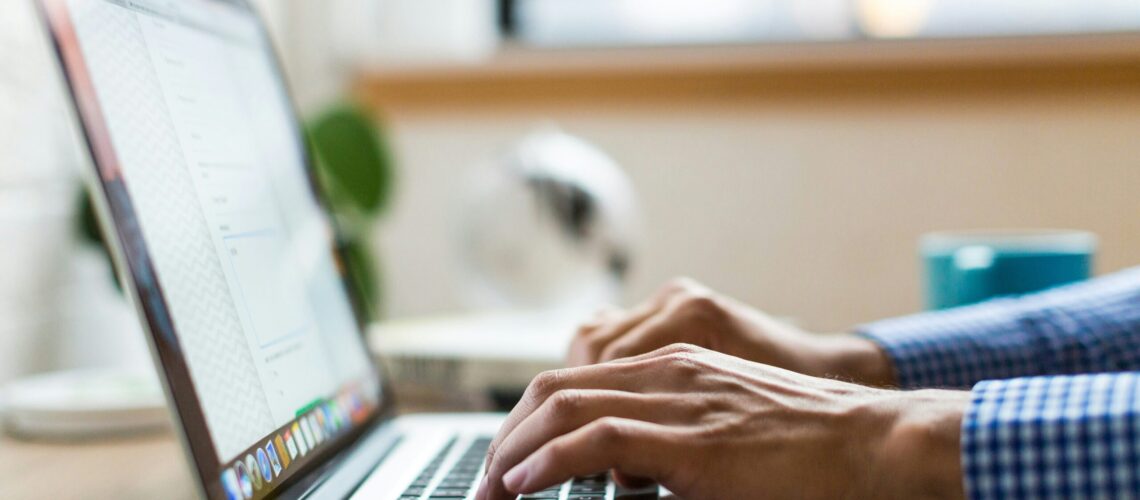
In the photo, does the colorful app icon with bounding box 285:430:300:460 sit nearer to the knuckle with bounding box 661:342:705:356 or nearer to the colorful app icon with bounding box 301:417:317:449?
the colorful app icon with bounding box 301:417:317:449

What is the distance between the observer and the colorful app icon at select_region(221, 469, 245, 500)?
427 millimetres

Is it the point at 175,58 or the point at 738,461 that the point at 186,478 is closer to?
the point at 175,58

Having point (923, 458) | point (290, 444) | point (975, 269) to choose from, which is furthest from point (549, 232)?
point (923, 458)

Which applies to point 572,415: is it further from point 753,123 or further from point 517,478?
point 753,123

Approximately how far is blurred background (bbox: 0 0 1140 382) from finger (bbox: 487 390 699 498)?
37.0 inches

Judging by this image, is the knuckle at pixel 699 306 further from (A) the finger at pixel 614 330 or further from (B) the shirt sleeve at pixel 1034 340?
(B) the shirt sleeve at pixel 1034 340

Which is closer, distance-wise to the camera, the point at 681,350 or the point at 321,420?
the point at 681,350

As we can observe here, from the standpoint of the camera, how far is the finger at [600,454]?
16.3 inches

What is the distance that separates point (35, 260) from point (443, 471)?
0.66 metres

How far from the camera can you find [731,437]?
43 centimetres

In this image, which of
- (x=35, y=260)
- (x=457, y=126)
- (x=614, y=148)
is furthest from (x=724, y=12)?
(x=35, y=260)

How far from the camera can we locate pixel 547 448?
42 cm

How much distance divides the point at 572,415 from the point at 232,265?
0.64ft

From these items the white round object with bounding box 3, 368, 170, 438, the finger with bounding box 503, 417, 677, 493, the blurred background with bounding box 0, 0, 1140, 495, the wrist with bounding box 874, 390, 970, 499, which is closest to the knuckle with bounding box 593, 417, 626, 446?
the finger with bounding box 503, 417, 677, 493
